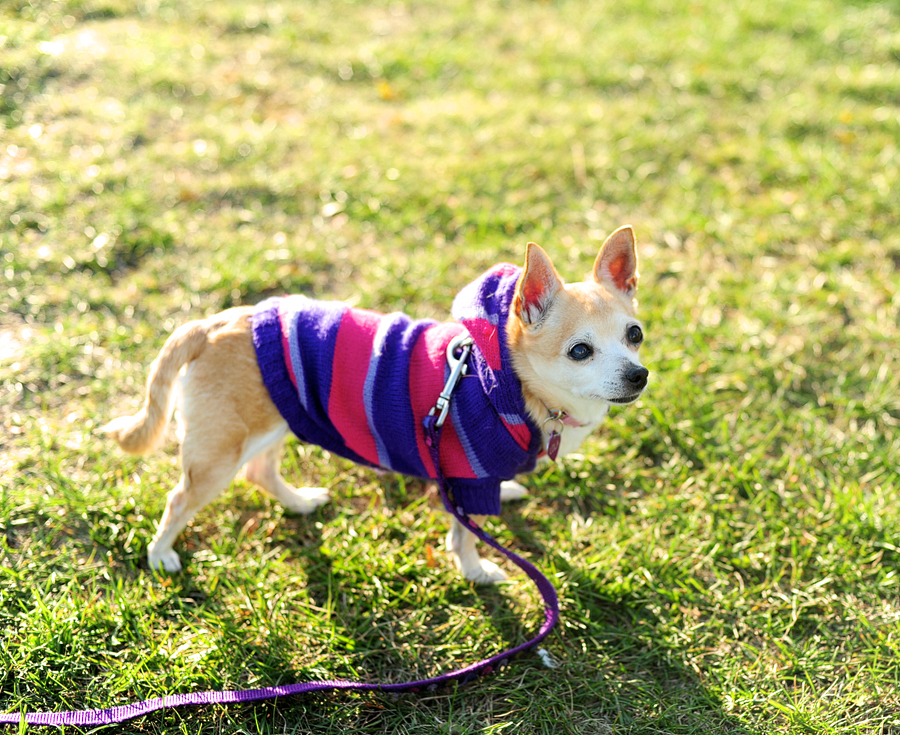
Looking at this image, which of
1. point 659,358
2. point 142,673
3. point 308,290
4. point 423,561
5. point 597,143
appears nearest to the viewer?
point 142,673

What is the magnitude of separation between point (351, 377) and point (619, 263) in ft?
4.10

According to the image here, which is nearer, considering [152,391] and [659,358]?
[152,391]

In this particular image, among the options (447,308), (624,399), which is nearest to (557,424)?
(624,399)

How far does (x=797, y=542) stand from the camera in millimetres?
3359

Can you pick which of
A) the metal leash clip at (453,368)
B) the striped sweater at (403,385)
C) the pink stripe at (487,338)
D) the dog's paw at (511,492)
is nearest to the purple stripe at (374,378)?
the striped sweater at (403,385)

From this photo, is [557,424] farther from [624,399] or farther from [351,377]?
[351,377]

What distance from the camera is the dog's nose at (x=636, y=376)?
263 centimetres

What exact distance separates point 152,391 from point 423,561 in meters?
1.46

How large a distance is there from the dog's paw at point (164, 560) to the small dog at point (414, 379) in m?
0.37

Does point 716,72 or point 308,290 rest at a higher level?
point 716,72

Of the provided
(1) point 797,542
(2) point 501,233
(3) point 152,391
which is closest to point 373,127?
(2) point 501,233

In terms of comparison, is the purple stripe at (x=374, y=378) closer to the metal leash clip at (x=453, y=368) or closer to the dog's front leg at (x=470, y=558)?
the metal leash clip at (x=453, y=368)

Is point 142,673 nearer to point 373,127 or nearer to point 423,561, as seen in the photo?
point 423,561

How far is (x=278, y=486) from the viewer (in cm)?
341
